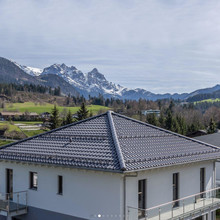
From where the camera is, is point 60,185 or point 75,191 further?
point 60,185

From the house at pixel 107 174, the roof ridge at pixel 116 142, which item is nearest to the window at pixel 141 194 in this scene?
the house at pixel 107 174

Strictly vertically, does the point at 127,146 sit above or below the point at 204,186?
above

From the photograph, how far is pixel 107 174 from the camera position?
49.6 feet

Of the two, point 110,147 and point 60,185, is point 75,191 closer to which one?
point 60,185

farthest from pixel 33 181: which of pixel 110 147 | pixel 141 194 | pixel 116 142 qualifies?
pixel 141 194

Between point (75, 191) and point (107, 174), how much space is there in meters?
2.13

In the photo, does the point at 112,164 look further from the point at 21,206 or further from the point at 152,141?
the point at 21,206

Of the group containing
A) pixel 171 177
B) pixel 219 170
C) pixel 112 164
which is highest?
pixel 112 164

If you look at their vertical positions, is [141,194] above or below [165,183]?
below

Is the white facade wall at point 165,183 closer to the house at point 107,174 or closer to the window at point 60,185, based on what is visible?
the house at point 107,174

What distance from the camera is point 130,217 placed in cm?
1474

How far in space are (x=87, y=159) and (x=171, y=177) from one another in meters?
4.92

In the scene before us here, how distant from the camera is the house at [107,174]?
49.5 feet

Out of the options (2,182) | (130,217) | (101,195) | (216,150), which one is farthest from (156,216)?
(2,182)
